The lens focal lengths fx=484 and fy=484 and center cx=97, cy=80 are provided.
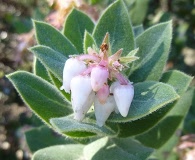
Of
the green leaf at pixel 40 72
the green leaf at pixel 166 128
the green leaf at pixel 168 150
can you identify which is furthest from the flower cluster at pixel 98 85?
the green leaf at pixel 168 150

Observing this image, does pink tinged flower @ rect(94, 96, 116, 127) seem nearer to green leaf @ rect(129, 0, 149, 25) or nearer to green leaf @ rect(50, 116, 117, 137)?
green leaf @ rect(50, 116, 117, 137)

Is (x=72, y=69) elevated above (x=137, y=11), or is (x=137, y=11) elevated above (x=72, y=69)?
(x=72, y=69)

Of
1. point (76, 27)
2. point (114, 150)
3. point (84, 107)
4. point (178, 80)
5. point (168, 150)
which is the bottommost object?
point (168, 150)

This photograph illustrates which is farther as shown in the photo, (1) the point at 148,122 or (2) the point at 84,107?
(1) the point at 148,122

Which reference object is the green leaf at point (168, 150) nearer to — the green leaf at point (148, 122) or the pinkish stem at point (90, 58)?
the green leaf at point (148, 122)

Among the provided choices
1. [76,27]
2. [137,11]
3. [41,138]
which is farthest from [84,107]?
[137,11]

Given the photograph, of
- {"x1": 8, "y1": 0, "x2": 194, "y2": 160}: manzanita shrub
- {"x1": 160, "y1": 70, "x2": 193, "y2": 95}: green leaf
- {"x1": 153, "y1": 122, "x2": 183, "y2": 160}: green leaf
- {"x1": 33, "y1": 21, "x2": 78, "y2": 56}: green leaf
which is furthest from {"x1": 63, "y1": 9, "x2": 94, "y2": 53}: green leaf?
{"x1": 153, "y1": 122, "x2": 183, "y2": 160}: green leaf

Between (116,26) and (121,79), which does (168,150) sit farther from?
(121,79)
